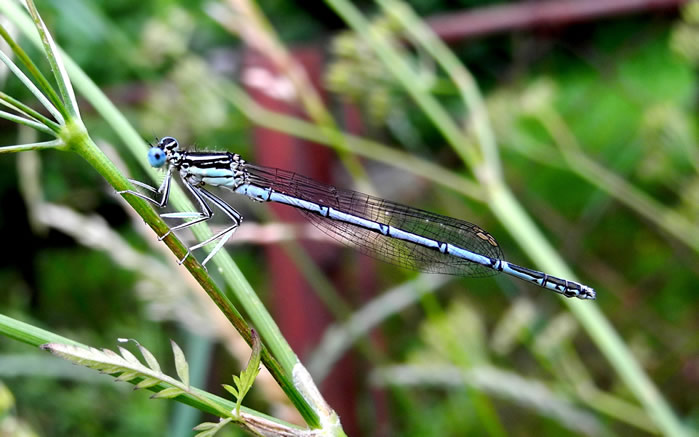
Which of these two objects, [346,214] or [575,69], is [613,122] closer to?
[575,69]

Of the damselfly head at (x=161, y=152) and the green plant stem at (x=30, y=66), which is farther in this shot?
the damselfly head at (x=161, y=152)

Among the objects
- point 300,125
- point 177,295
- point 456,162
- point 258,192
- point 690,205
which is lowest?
point 177,295

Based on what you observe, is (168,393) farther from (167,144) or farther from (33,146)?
(167,144)

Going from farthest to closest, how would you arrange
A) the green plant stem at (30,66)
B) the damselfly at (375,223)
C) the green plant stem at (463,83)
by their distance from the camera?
the green plant stem at (463,83) < the damselfly at (375,223) < the green plant stem at (30,66)

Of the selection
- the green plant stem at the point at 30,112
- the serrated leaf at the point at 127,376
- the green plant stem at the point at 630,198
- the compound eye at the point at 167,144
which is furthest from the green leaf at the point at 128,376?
the green plant stem at the point at 630,198

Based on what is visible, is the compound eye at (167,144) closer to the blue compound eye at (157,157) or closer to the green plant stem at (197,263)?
the blue compound eye at (157,157)

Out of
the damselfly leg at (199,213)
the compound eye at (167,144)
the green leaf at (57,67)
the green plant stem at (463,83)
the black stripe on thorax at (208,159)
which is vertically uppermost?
the green plant stem at (463,83)

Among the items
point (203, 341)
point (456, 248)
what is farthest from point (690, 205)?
point (203, 341)

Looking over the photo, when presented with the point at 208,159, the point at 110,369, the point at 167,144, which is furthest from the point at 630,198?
the point at 110,369
